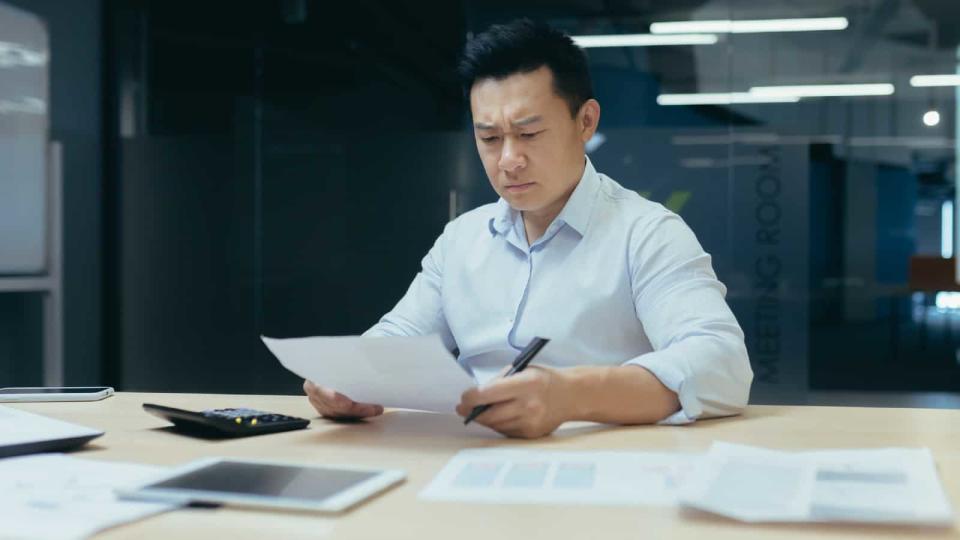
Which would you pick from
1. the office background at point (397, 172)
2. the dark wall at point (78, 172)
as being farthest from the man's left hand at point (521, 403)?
the dark wall at point (78, 172)

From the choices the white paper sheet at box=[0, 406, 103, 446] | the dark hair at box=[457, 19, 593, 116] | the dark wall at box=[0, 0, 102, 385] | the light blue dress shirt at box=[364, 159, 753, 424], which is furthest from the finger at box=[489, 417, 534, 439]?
the dark wall at box=[0, 0, 102, 385]

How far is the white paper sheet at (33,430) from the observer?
4.17 feet

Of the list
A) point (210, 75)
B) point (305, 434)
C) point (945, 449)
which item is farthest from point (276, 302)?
point (945, 449)

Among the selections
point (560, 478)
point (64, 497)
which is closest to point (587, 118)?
point (560, 478)

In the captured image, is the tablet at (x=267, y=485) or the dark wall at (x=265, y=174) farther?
the dark wall at (x=265, y=174)

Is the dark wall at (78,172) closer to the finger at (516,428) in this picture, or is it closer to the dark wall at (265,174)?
the dark wall at (265,174)

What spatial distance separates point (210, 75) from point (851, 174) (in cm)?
301

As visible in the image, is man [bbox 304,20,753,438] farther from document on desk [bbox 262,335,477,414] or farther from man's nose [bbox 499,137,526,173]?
document on desk [bbox 262,335,477,414]

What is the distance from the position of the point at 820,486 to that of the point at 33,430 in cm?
100

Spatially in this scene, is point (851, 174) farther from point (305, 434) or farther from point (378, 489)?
point (378, 489)

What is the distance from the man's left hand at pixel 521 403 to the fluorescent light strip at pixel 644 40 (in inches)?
134

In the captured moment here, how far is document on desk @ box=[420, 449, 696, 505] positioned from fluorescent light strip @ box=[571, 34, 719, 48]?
3.55 m

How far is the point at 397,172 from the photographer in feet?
15.5

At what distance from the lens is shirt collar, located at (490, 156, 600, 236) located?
6.49 ft
